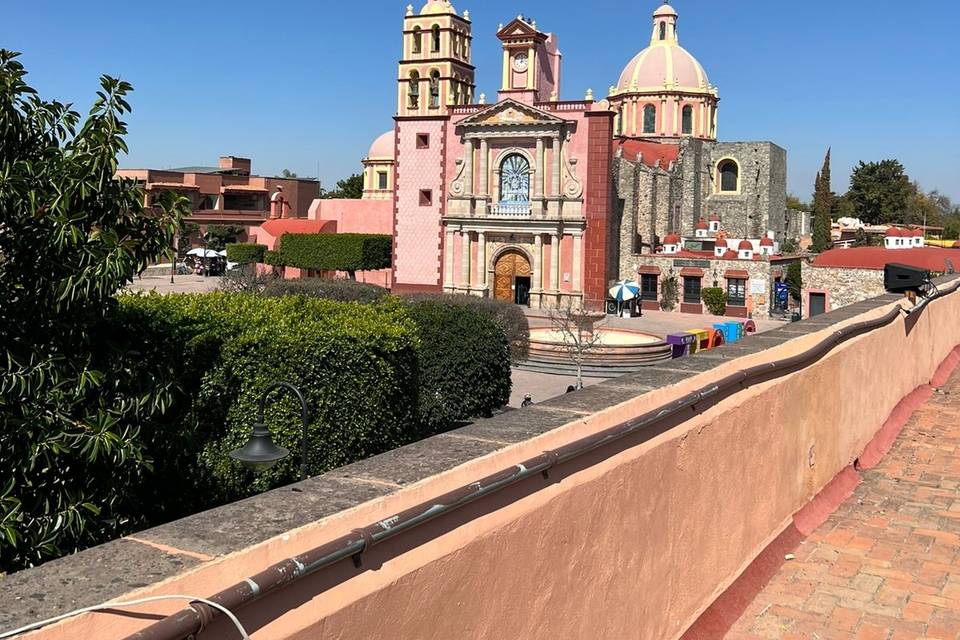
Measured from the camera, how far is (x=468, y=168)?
45469mm

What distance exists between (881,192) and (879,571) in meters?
82.8

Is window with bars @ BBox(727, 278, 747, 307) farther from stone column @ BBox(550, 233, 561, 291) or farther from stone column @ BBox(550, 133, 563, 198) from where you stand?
stone column @ BBox(550, 133, 563, 198)

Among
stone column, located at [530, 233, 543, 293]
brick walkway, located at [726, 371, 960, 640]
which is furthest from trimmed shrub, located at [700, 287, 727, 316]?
brick walkway, located at [726, 371, 960, 640]

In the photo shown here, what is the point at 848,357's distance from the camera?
22.3 ft

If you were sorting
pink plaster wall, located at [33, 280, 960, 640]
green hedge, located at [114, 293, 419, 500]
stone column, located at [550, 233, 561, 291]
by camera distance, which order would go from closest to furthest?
pink plaster wall, located at [33, 280, 960, 640] → green hedge, located at [114, 293, 419, 500] → stone column, located at [550, 233, 561, 291]

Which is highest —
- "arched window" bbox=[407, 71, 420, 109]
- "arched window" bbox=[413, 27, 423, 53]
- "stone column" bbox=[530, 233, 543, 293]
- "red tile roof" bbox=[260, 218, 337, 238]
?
"arched window" bbox=[413, 27, 423, 53]

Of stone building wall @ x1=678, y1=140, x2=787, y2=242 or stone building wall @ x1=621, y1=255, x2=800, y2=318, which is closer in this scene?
stone building wall @ x1=621, y1=255, x2=800, y2=318

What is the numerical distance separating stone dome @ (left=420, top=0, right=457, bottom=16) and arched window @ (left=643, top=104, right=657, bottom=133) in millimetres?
19004

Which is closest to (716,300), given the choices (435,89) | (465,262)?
(465,262)

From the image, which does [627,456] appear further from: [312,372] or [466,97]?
[466,97]

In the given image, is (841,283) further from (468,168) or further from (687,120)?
(687,120)

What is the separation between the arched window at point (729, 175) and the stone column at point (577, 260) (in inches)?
812

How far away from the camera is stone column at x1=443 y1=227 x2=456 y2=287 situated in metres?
46.4

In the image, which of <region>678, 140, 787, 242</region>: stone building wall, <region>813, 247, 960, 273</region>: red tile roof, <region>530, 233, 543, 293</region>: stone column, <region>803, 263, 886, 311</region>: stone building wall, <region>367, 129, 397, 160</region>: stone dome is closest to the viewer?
<region>813, 247, 960, 273</region>: red tile roof
